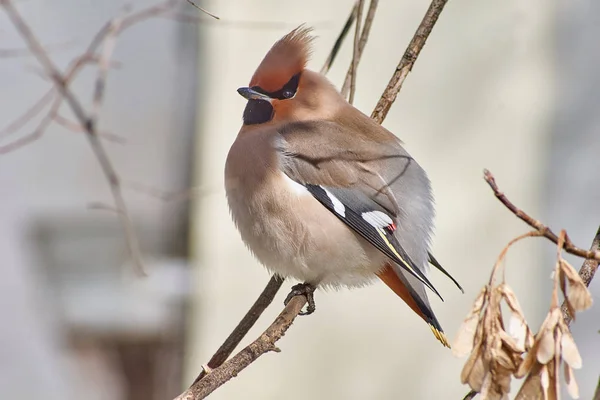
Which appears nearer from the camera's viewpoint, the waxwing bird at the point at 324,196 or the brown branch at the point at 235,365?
the brown branch at the point at 235,365

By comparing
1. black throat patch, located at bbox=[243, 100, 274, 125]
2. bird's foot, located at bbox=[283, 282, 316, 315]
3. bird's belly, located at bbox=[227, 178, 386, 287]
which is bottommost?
Answer: bird's foot, located at bbox=[283, 282, 316, 315]

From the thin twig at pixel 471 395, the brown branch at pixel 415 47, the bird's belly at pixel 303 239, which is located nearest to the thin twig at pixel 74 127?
the bird's belly at pixel 303 239

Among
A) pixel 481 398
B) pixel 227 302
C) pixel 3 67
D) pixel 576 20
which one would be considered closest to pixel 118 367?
pixel 227 302

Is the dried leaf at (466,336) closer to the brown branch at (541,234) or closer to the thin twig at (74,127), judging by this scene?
the brown branch at (541,234)

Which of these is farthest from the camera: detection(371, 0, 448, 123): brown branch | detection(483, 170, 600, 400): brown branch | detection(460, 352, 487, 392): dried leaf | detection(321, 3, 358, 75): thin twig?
detection(321, 3, 358, 75): thin twig

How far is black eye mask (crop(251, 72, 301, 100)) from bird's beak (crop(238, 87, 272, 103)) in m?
0.01

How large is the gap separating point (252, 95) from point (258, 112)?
0.42ft

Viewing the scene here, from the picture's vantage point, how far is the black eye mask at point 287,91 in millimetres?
2305

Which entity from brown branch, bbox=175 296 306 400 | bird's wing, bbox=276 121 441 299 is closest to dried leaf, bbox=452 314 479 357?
brown branch, bbox=175 296 306 400

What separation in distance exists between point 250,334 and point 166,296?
857 mm

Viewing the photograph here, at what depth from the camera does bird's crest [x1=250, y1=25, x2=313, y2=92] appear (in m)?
2.22

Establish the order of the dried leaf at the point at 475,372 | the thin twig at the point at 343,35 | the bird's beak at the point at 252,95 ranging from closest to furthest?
the dried leaf at the point at 475,372
the thin twig at the point at 343,35
the bird's beak at the point at 252,95

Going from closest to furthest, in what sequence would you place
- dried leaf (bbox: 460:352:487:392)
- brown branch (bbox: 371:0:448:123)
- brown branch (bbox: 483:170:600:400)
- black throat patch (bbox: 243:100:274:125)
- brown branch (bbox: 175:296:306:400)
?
brown branch (bbox: 483:170:600:400)
dried leaf (bbox: 460:352:487:392)
brown branch (bbox: 175:296:306:400)
brown branch (bbox: 371:0:448:123)
black throat patch (bbox: 243:100:274:125)

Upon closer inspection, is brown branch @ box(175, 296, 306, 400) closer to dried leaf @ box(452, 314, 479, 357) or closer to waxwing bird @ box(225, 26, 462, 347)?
waxwing bird @ box(225, 26, 462, 347)
